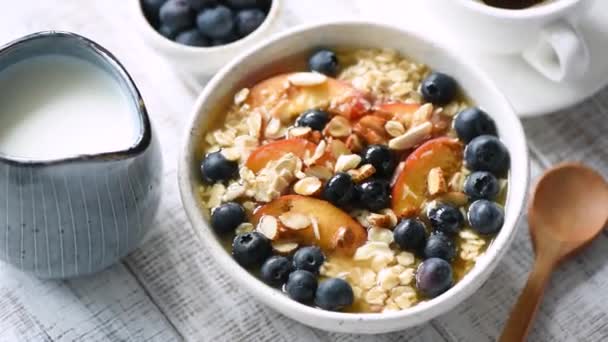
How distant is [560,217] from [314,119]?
341 mm

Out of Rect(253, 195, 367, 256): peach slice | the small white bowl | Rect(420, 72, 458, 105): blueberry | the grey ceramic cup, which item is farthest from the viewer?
the small white bowl

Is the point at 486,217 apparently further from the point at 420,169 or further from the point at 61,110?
the point at 61,110

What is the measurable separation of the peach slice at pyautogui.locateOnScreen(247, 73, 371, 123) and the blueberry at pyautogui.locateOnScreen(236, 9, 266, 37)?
6.5 inches

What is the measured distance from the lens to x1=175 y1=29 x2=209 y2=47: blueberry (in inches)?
52.0

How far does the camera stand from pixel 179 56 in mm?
1286

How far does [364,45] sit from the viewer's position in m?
1.24

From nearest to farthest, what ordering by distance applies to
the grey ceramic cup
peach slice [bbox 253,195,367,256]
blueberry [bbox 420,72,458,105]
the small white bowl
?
the grey ceramic cup
peach slice [bbox 253,195,367,256]
blueberry [bbox 420,72,458,105]
the small white bowl

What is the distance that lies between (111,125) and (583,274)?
24.2 inches

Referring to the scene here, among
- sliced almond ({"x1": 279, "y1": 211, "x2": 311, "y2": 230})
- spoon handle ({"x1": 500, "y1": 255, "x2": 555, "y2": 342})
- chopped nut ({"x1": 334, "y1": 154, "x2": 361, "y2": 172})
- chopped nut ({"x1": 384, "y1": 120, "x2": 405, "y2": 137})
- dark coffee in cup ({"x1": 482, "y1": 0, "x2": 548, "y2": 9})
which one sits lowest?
spoon handle ({"x1": 500, "y1": 255, "x2": 555, "y2": 342})

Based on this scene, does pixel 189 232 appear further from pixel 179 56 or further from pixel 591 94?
pixel 591 94

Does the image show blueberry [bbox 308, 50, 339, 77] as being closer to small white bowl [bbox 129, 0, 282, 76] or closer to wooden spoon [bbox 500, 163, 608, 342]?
small white bowl [bbox 129, 0, 282, 76]

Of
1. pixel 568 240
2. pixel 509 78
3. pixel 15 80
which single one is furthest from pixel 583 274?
pixel 15 80

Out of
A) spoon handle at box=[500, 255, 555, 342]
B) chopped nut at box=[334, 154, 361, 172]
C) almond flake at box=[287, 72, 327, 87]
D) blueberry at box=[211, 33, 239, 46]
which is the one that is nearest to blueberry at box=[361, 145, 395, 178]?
chopped nut at box=[334, 154, 361, 172]

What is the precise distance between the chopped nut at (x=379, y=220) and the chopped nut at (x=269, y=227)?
0.11m
